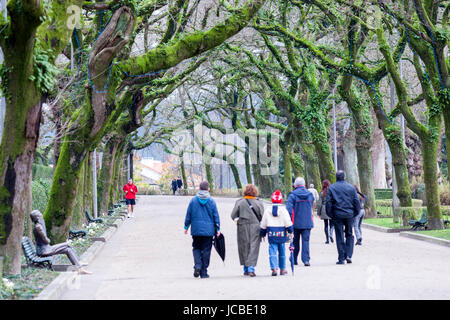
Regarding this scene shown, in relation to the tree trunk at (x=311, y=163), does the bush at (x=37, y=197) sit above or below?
below

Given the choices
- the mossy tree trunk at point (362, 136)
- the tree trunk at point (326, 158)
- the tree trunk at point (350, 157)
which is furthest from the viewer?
the tree trunk at point (350, 157)

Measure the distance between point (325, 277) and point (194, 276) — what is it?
90.3 inches

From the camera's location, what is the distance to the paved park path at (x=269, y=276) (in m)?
10.5

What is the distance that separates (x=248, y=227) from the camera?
1343 cm

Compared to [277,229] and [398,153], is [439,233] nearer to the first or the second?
[398,153]

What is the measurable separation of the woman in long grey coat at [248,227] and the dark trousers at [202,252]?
569 mm

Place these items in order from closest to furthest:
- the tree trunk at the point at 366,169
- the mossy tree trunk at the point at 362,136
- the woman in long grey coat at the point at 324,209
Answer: the woman in long grey coat at the point at 324,209
the mossy tree trunk at the point at 362,136
the tree trunk at the point at 366,169

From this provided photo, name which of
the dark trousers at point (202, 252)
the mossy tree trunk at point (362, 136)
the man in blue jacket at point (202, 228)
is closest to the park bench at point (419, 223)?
the mossy tree trunk at point (362, 136)

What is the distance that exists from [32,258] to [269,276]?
13.9 ft

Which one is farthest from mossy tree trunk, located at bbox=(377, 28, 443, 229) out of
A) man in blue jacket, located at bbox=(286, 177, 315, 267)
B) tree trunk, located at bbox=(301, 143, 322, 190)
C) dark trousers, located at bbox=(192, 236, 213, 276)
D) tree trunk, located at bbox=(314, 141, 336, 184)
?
tree trunk, located at bbox=(301, 143, 322, 190)

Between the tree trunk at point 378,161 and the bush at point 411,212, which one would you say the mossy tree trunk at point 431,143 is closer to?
the bush at point 411,212

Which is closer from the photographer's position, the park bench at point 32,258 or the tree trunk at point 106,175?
the park bench at point 32,258
